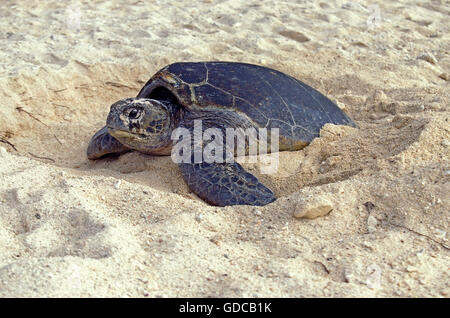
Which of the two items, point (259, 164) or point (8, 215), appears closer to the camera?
point (8, 215)

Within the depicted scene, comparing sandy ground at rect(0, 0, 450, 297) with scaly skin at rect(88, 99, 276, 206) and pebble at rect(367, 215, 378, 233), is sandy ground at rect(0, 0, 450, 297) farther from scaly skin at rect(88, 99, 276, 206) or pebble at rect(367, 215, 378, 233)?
scaly skin at rect(88, 99, 276, 206)

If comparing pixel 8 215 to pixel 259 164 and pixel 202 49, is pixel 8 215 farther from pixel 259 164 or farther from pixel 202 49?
pixel 202 49

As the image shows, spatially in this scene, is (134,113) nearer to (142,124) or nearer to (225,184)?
(142,124)

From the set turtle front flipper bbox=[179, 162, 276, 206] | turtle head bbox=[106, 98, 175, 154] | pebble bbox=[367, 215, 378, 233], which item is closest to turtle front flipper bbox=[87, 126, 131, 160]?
turtle head bbox=[106, 98, 175, 154]

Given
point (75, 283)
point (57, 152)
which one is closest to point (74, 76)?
point (57, 152)

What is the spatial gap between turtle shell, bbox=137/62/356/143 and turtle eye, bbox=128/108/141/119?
0.26 meters

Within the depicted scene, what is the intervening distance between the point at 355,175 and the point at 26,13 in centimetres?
409

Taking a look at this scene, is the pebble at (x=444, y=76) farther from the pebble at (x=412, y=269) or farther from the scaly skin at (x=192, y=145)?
the pebble at (x=412, y=269)

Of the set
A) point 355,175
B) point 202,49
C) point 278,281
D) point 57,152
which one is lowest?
point 57,152

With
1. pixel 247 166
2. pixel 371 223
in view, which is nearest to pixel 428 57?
pixel 247 166

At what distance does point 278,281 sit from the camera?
168 centimetres

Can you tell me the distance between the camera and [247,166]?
3.01 m

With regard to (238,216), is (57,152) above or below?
below
